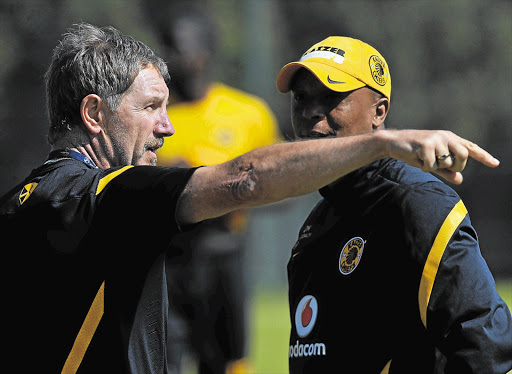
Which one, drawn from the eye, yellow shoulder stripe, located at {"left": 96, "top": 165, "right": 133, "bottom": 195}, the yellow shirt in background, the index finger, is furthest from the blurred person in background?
the index finger

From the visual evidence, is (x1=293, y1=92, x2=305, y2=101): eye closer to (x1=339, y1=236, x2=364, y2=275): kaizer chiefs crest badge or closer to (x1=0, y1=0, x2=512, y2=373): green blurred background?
(x1=339, y1=236, x2=364, y2=275): kaizer chiefs crest badge

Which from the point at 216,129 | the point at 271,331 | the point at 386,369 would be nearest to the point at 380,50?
the point at 271,331

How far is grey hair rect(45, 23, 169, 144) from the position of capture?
2912 millimetres

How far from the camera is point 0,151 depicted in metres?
18.7

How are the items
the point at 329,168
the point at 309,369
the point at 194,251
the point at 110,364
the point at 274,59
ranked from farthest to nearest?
the point at 274,59, the point at 194,251, the point at 309,369, the point at 110,364, the point at 329,168

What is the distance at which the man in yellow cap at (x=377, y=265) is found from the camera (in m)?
3.04

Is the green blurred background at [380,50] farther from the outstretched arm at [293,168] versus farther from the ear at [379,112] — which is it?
the outstretched arm at [293,168]

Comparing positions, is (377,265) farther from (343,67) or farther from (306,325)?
(343,67)

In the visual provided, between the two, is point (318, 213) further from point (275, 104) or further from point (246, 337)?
point (275, 104)

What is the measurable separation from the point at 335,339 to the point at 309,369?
7.0 inches

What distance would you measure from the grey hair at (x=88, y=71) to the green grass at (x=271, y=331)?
415 cm

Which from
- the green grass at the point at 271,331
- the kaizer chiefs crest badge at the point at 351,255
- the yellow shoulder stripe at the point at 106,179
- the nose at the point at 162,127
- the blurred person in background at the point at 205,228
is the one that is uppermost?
the nose at the point at 162,127

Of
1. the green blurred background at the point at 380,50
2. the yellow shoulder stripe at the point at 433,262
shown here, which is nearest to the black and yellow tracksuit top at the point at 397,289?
the yellow shoulder stripe at the point at 433,262

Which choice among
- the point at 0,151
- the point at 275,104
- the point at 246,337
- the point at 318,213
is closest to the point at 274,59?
the point at 275,104
